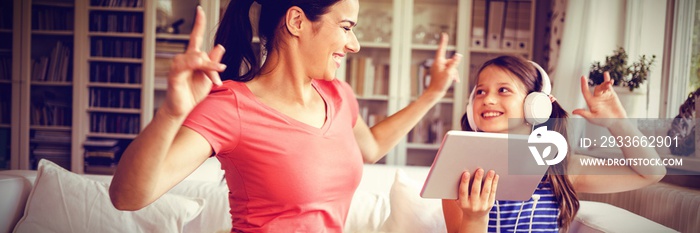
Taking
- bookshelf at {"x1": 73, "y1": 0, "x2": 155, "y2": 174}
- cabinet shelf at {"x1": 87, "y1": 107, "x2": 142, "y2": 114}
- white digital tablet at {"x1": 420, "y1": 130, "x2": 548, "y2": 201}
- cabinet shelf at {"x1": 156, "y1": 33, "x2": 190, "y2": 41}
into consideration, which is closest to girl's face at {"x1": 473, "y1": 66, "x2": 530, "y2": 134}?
white digital tablet at {"x1": 420, "y1": 130, "x2": 548, "y2": 201}

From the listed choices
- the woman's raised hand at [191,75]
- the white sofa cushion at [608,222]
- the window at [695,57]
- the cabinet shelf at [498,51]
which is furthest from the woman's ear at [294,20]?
the cabinet shelf at [498,51]

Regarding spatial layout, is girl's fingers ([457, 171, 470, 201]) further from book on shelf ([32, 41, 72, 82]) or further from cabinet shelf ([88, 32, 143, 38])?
book on shelf ([32, 41, 72, 82])

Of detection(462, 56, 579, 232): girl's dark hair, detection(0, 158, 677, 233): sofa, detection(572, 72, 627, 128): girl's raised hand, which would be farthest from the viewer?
detection(0, 158, 677, 233): sofa

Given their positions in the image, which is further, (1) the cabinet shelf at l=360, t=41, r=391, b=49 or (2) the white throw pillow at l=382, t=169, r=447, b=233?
(1) the cabinet shelf at l=360, t=41, r=391, b=49

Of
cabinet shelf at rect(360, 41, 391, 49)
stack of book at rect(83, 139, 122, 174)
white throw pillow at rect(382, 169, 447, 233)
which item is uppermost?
cabinet shelf at rect(360, 41, 391, 49)

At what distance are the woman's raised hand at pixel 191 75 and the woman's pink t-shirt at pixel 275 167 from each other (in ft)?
0.66

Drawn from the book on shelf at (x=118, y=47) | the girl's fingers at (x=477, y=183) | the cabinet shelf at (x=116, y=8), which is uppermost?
the cabinet shelf at (x=116, y=8)

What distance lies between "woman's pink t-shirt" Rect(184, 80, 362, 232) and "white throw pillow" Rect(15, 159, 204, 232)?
0.57 metres

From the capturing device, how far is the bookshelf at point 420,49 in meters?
3.60

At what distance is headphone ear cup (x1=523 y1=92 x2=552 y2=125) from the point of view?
1.18 meters

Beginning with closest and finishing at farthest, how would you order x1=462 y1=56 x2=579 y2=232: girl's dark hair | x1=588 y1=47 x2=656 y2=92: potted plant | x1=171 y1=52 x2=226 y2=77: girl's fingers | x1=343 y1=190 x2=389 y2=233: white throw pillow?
x1=171 y1=52 x2=226 y2=77: girl's fingers → x1=462 y1=56 x2=579 y2=232: girl's dark hair → x1=343 y1=190 x2=389 y2=233: white throw pillow → x1=588 y1=47 x2=656 y2=92: potted plant

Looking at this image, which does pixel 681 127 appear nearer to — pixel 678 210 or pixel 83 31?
pixel 678 210

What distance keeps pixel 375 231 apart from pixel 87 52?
2867 mm

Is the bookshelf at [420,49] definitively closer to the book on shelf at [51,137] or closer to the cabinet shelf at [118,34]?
the cabinet shelf at [118,34]
